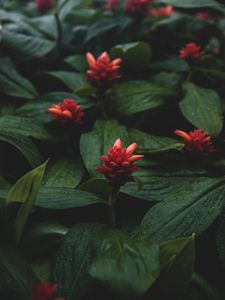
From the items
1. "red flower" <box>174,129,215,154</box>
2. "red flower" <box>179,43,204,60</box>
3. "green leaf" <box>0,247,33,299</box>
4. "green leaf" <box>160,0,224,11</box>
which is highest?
"green leaf" <box>160,0,224,11</box>

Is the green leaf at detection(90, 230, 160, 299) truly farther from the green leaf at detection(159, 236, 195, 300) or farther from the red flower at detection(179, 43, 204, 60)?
the red flower at detection(179, 43, 204, 60)

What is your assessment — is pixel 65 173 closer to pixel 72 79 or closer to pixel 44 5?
pixel 72 79

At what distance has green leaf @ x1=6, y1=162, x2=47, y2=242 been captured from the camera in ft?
3.41

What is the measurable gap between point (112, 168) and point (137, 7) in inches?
43.4

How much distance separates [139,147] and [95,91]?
0.30 metres

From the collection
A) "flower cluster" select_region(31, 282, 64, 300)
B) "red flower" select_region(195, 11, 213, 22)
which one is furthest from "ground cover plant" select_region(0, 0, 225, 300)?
"red flower" select_region(195, 11, 213, 22)

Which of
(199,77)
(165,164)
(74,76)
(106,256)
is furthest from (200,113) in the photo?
(106,256)

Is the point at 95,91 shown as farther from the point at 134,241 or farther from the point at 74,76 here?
the point at 134,241

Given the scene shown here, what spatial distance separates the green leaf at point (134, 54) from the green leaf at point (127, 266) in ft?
2.72

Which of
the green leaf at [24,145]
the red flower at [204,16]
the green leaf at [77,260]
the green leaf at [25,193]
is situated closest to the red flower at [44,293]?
the green leaf at [77,260]

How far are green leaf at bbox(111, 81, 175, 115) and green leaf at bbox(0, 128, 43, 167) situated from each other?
1.15ft

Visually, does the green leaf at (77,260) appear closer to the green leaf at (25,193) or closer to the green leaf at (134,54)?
the green leaf at (25,193)

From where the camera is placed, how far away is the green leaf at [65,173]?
122 centimetres

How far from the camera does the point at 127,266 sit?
888 mm
